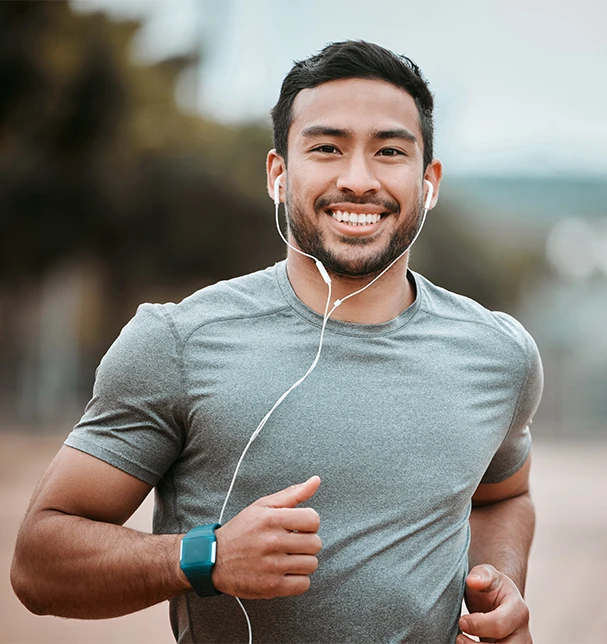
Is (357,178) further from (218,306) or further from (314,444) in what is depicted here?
Answer: (314,444)

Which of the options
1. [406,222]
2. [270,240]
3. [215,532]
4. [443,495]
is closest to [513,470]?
[443,495]

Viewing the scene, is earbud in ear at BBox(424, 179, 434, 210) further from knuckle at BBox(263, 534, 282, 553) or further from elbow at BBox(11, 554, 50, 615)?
elbow at BBox(11, 554, 50, 615)

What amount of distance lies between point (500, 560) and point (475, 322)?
2.39 feet

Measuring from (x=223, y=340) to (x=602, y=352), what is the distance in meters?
36.5

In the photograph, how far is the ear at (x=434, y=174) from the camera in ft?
10.2

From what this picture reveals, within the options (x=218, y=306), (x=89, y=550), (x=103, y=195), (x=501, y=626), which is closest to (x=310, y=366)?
(x=218, y=306)

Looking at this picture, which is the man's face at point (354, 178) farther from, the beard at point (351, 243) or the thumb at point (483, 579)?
the thumb at point (483, 579)

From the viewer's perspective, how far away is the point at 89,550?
2502mm

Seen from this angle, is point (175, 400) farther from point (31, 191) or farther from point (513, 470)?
point (31, 191)

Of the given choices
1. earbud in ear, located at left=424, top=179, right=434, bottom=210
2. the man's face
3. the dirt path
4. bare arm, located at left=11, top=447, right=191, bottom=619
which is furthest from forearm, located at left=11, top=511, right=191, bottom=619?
the dirt path

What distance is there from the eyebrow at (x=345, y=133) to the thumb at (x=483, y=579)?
1190mm

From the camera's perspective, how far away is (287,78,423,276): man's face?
9.16 ft

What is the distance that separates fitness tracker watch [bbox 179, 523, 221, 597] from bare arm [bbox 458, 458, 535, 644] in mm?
727

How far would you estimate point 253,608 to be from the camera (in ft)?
8.68
